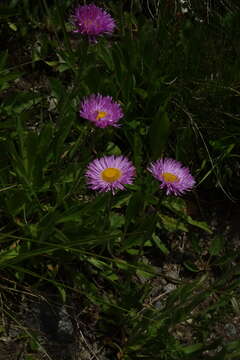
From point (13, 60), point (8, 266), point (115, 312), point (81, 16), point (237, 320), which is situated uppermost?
point (81, 16)

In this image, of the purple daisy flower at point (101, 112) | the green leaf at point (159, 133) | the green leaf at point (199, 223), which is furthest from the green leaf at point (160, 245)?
the purple daisy flower at point (101, 112)

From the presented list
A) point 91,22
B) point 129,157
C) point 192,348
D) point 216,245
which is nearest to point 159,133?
point 129,157

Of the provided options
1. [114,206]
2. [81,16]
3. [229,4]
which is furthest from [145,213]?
[229,4]

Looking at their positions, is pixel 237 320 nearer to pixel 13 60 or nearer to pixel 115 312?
pixel 115 312

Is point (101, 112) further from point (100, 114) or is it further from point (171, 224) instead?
point (171, 224)

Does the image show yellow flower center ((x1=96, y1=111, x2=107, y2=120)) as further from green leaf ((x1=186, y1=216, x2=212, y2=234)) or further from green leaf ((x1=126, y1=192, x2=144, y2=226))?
green leaf ((x1=186, y1=216, x2=212, y2=234))

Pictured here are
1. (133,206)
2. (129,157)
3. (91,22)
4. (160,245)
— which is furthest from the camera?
(129,157)
